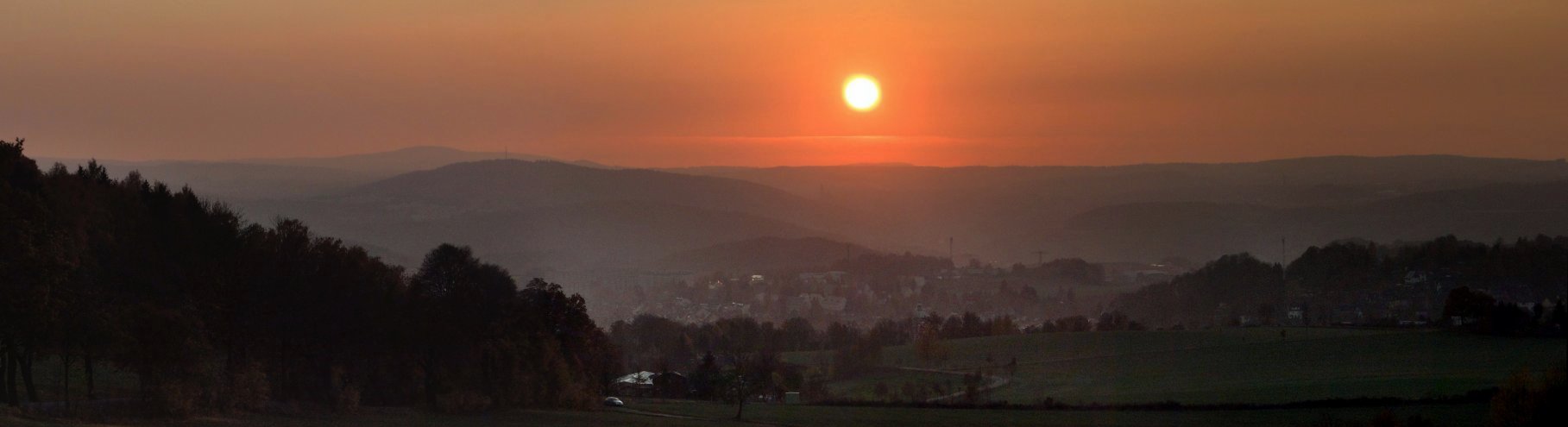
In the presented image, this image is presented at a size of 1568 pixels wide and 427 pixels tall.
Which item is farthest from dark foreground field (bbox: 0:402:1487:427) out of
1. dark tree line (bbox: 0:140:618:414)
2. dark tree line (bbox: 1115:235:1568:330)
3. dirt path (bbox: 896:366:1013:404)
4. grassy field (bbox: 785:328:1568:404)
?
dark tree line (bbox: 1115:235:1568:330)

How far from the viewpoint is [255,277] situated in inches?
1666

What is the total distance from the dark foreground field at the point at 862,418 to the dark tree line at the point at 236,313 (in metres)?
1.80

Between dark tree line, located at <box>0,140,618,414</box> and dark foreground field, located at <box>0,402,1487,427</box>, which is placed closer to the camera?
dark tree line, located at <box>0,140,618,414</box>

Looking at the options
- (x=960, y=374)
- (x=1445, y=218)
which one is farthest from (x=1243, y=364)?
(x=1445, y=218)

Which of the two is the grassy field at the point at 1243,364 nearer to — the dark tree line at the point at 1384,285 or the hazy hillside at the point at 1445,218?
the dark tree line at the point at 1384,285

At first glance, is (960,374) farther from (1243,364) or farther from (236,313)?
(236,313)

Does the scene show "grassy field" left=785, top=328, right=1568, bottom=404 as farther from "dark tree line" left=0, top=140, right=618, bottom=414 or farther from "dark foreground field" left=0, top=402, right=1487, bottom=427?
"dark tree line" left=0, top=140, right=618, bottom=414

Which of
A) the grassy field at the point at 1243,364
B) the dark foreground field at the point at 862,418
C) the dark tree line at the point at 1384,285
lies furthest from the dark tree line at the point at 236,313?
the dark tree line at the point at 1384,285

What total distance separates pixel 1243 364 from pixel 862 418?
2971 cm

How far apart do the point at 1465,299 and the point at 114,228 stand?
60433mm

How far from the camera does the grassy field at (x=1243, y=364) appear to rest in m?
50.6

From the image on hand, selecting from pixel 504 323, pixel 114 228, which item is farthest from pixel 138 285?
pixel 504 323

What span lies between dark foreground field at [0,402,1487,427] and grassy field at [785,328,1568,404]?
4.57m

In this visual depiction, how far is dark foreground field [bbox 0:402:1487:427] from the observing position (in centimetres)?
3841
